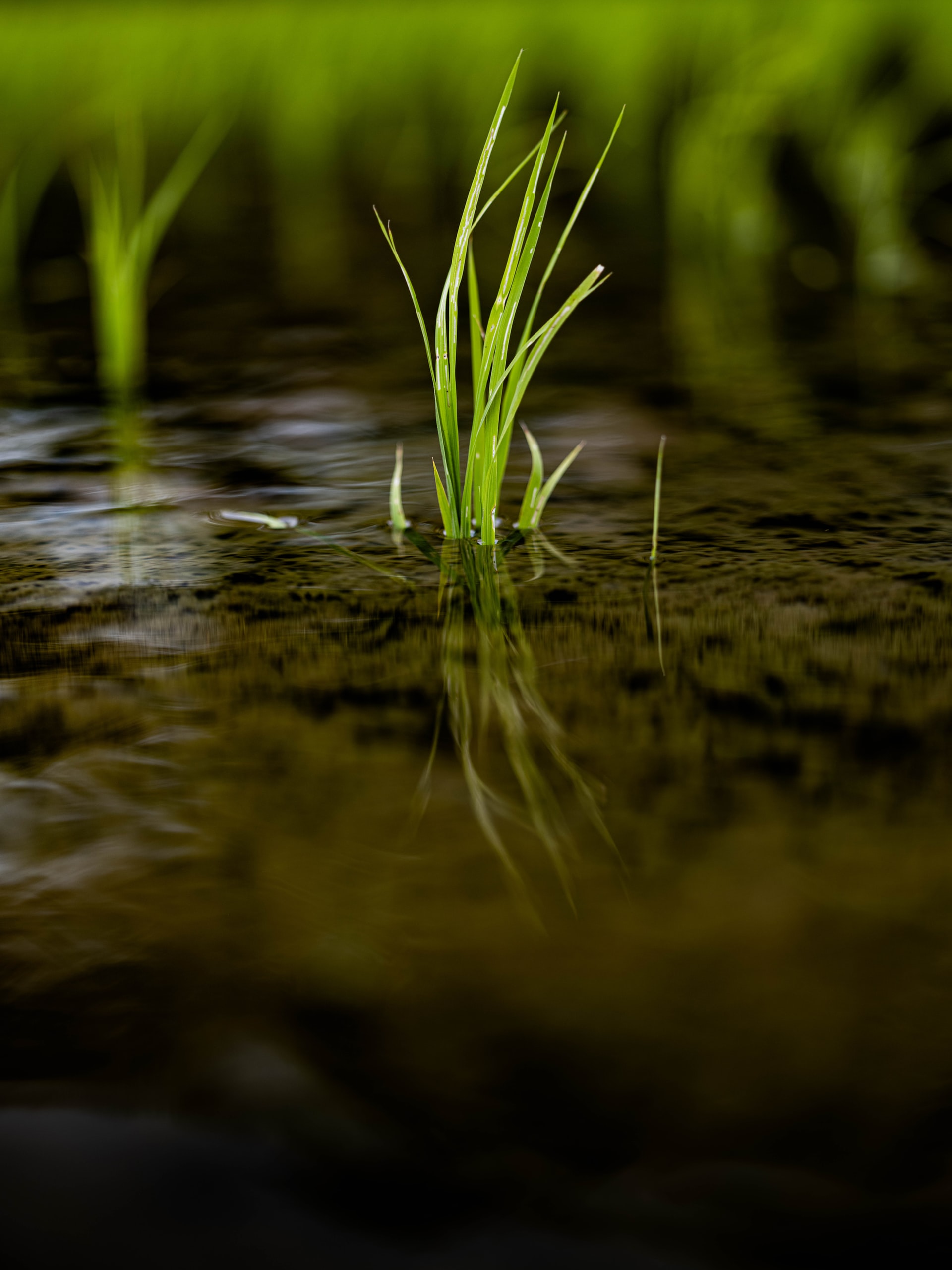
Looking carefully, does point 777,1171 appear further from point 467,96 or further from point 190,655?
point 467,96

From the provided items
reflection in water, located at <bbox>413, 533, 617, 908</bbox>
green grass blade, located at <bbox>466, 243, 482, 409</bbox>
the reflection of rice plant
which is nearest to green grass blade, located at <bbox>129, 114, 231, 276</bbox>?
the reflection of rice plant

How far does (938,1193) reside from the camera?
1.59 ft

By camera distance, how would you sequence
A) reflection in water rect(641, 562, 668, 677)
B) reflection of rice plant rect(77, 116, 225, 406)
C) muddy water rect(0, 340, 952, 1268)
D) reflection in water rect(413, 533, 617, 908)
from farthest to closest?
reflection of rice plant rect(77, 116, 225, 406) < reflection in water rect(641, 562, 668, 677) < reflection in water rect(413, 533, 617, 908) < muddy water rect(0, 340, 952, 1268)

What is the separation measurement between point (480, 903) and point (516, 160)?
3.55 m

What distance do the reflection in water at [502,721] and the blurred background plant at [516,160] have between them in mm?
735

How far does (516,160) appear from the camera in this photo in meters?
3.74

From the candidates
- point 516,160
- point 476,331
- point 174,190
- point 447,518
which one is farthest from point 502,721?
point 516,160

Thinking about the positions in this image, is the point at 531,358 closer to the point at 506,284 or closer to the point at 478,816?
the point at 506,284

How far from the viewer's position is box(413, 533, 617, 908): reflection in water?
28.4 inches

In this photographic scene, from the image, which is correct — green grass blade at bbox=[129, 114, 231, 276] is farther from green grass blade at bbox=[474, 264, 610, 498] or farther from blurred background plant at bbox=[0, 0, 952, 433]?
green grass blade at bbox=[474, 264, 610, 498]

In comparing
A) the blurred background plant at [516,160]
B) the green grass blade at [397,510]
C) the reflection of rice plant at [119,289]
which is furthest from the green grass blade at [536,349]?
the reflection of rice plant at [119,289]

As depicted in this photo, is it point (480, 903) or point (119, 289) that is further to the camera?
point (119, 289)

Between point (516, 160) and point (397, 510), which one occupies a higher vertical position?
point (516, 160)

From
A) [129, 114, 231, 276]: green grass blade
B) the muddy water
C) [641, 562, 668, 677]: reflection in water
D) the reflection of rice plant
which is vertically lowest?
the muddy water
